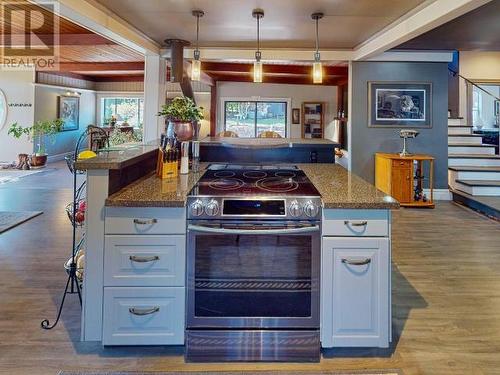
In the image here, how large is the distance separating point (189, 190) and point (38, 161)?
9692 millimetres

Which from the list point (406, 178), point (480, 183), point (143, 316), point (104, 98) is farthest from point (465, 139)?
point (104, 98)

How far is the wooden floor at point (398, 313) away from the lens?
83.0 inches

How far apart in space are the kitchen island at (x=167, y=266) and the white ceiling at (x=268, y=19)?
2702mm

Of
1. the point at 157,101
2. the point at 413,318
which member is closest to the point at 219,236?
the point at 413,318

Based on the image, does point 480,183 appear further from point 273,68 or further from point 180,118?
point 180,118

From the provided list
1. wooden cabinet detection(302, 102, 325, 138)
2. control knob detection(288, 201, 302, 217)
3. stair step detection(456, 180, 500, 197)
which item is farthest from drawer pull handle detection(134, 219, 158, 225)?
wooden cabinet detection(302, 102, 325, 138)

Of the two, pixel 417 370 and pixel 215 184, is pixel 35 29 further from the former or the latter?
pixel 417 370

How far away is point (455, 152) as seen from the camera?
770 centimetres

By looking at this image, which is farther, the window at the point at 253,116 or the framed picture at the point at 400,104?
the window at the point at 253,116

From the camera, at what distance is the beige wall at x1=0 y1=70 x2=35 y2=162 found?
10.7 meters

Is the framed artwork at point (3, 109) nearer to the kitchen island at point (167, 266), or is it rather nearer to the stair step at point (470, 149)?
the kitchen island at point (167, 266)

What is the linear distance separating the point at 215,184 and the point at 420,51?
539cm

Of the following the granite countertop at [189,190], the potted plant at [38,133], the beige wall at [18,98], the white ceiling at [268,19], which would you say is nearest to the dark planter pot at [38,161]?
the potted plant at [38,133]

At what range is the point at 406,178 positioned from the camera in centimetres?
622
